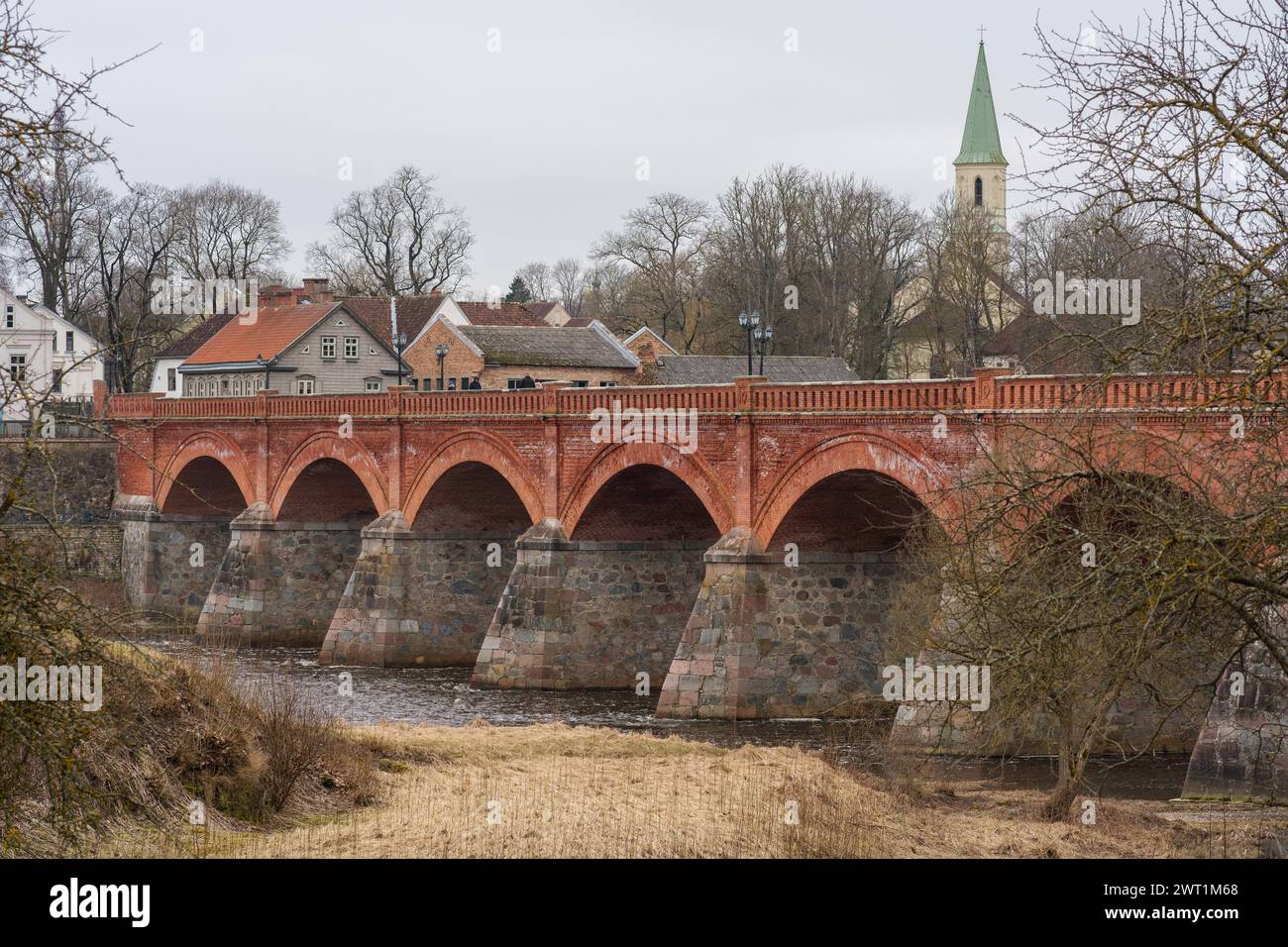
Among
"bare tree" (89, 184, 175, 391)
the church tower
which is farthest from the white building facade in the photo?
the church tower

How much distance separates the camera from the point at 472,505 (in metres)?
36.5

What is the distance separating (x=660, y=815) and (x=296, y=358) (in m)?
43.9

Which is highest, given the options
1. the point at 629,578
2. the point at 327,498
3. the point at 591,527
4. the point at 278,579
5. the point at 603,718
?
the point at 327,498

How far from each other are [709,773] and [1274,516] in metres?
7.83

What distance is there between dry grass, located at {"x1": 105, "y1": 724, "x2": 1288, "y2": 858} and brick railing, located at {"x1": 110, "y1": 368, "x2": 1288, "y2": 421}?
4041mm

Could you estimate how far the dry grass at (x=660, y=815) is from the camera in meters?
13.1

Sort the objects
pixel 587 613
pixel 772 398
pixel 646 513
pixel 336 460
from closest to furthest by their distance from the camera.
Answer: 1. pixel 772 398
2. pixel 587 613
3. pixel 646 513
4. pixel 336 460

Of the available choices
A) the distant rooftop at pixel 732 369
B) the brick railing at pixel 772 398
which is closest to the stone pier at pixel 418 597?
the brick railing at pixel 772 398

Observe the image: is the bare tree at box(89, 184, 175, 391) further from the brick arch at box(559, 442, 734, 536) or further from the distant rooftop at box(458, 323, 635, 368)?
the brick arch at box(559, 442, 734, 536)

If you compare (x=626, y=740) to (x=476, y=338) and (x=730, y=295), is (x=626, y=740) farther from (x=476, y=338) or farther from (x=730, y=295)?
(x=730, y=295)

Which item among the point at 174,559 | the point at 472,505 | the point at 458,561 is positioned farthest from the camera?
the point at 174,559

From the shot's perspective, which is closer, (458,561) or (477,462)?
(477,462)

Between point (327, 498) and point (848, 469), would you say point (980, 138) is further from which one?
point (848, 469)

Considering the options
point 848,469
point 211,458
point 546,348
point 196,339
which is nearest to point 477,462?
point 848,469
